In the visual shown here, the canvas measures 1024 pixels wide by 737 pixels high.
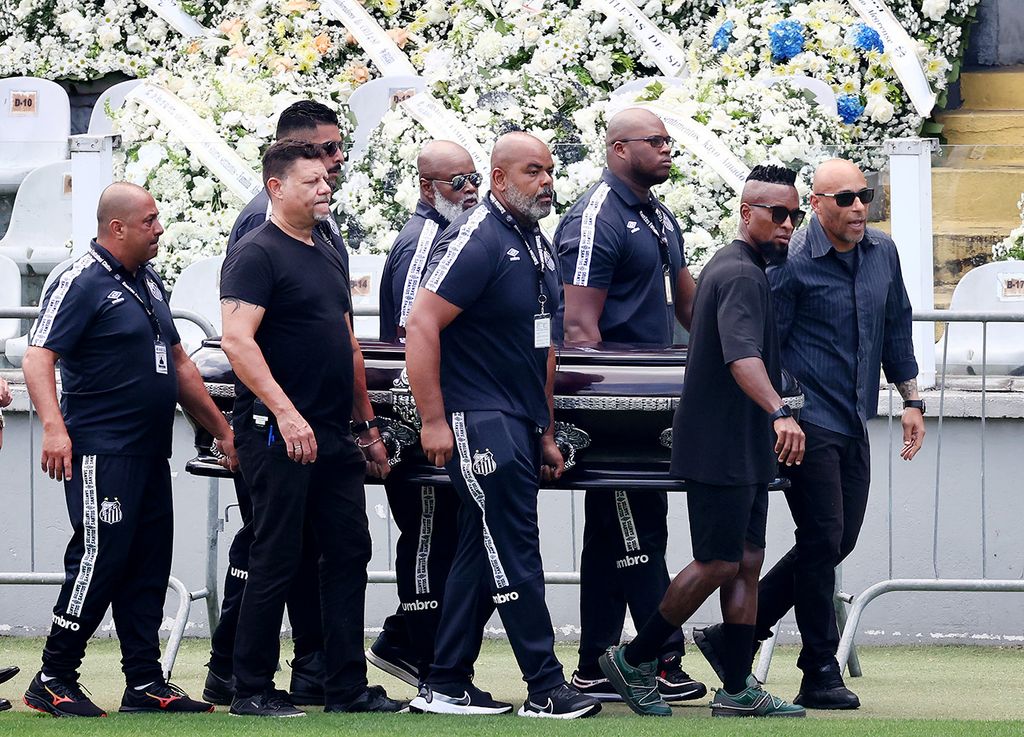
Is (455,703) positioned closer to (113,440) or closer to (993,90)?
(113,440)

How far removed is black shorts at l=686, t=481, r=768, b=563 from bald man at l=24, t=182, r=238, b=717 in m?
1.60

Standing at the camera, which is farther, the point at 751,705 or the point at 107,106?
the point at 107,106

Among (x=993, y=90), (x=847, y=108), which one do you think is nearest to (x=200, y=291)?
(x=847, y=108)

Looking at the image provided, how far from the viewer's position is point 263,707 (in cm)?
631

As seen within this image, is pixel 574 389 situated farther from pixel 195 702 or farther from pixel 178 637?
pixel 178 637

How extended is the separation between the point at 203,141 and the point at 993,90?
570cm

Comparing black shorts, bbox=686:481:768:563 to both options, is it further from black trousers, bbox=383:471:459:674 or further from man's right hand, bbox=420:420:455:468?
black trousers, bbox=383:471:459:674

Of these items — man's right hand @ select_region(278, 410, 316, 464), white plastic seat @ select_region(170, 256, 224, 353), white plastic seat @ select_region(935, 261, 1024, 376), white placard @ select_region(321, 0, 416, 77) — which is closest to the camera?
man's right hand @ select_region(278, 410, 316, 464)

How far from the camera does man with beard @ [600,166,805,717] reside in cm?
618

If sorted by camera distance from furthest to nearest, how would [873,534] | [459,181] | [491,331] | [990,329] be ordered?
1. [990,329]
2. [873,534]
3. [459,181]
4. [491,331]

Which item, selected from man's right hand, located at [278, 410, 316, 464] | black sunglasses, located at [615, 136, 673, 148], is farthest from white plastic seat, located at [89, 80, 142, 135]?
man's right hand, located at [278, 410, 316, 464]

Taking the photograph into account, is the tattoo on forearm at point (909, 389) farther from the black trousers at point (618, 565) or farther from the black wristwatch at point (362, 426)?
the black wristwatch at point (362, 426)

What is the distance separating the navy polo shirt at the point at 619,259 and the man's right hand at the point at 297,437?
135cm

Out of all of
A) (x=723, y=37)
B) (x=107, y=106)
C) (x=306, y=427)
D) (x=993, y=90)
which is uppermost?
(x=723, y=37)
